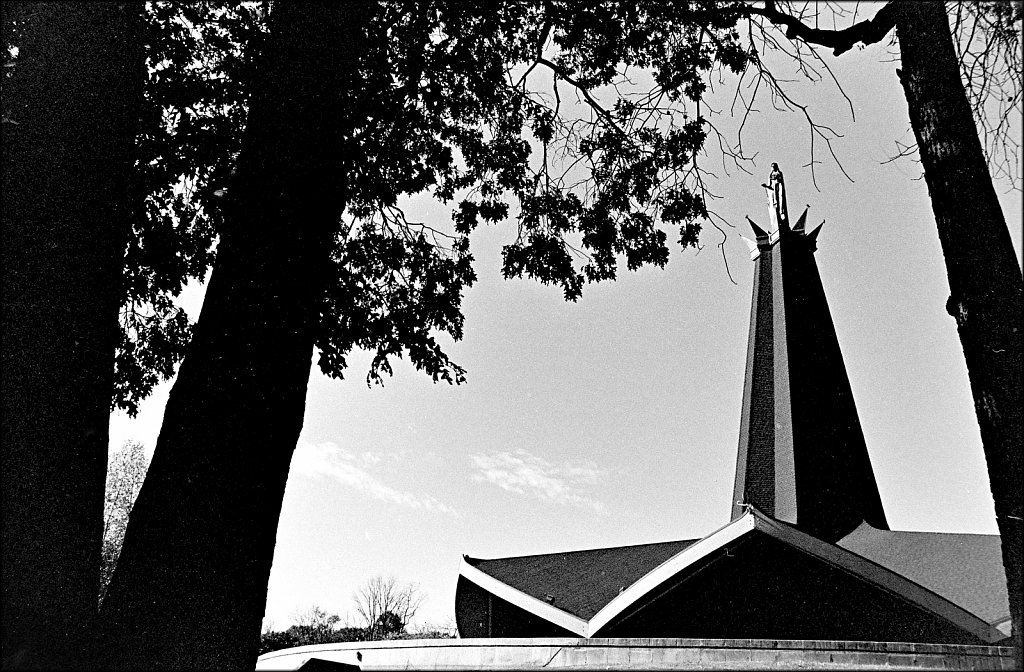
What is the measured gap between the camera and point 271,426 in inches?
98.7

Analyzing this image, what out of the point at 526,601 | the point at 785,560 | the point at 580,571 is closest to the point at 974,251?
the point at 785,560

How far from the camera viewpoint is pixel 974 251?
10.1 ft

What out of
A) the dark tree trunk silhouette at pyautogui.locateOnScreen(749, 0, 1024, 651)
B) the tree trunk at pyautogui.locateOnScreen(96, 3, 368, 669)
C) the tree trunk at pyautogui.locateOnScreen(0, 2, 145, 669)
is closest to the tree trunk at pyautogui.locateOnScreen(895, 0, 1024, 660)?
the dark tree trunk silhouette at pyautogui.locateOnScreen(749, 0, 1024, 651)

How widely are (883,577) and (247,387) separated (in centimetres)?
1364

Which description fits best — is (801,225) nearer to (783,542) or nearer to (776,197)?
(776,197)

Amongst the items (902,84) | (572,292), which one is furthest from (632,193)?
(902,84)

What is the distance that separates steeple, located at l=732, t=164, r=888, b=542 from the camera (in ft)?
55.5

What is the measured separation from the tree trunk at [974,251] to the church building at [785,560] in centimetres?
873

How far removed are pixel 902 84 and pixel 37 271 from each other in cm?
389

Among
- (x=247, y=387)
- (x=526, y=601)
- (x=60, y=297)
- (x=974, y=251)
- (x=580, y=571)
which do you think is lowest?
(x=526, y=601)

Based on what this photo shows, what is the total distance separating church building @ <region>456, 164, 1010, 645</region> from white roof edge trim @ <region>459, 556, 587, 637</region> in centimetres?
4

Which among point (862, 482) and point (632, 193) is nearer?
point (632, 193)

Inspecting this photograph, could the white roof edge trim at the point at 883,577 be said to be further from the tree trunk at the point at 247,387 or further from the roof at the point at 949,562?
the tree trunk at the point at 247,387

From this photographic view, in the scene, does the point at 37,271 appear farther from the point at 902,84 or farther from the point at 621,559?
the point at 621,559
